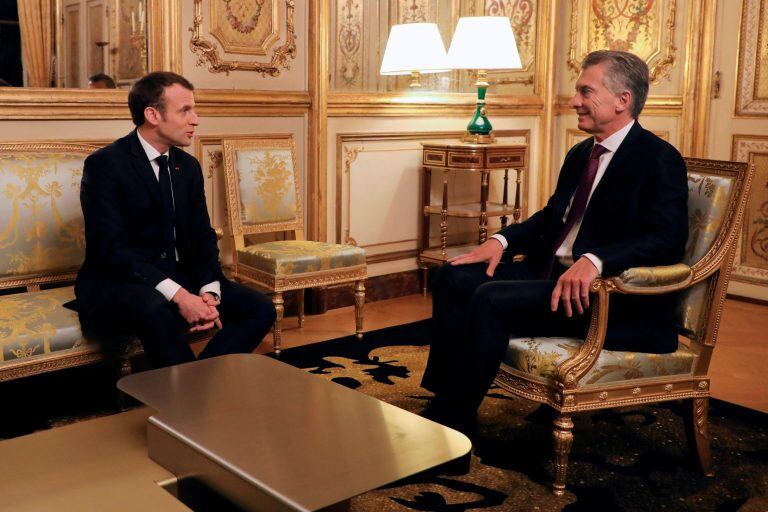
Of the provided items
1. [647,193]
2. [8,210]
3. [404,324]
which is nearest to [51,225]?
[8,210]

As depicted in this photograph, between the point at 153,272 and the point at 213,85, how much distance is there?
145 centimetres

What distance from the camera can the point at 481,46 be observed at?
14.3 feet

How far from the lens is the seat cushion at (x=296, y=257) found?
359 centimetres

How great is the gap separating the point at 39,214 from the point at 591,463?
203 cm

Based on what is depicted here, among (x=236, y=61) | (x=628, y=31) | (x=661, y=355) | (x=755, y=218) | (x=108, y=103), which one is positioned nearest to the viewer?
(x=661, y=355)

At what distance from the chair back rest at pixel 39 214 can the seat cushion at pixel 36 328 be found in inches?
8.3

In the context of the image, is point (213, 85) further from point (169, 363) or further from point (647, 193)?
point (647, 193)

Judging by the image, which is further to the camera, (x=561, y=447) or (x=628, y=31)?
(x=628, y=31)

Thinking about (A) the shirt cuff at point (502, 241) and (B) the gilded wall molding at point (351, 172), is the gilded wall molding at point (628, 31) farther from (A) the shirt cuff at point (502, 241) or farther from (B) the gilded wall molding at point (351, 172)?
(A) the shirt cuff at point (502, 241)

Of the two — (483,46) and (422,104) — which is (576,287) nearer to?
(483,46)

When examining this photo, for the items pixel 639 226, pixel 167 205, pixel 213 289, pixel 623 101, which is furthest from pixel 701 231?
pixel 167 205

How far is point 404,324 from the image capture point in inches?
161

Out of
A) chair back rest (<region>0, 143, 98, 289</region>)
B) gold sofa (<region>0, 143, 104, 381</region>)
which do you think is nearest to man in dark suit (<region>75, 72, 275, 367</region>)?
gold sofa (<region>0, 143, 104, 381</region>)

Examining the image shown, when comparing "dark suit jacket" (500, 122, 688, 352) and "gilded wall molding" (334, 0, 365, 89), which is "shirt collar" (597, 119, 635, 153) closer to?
"dark suit jacket" (500, 122, 688, 352)
